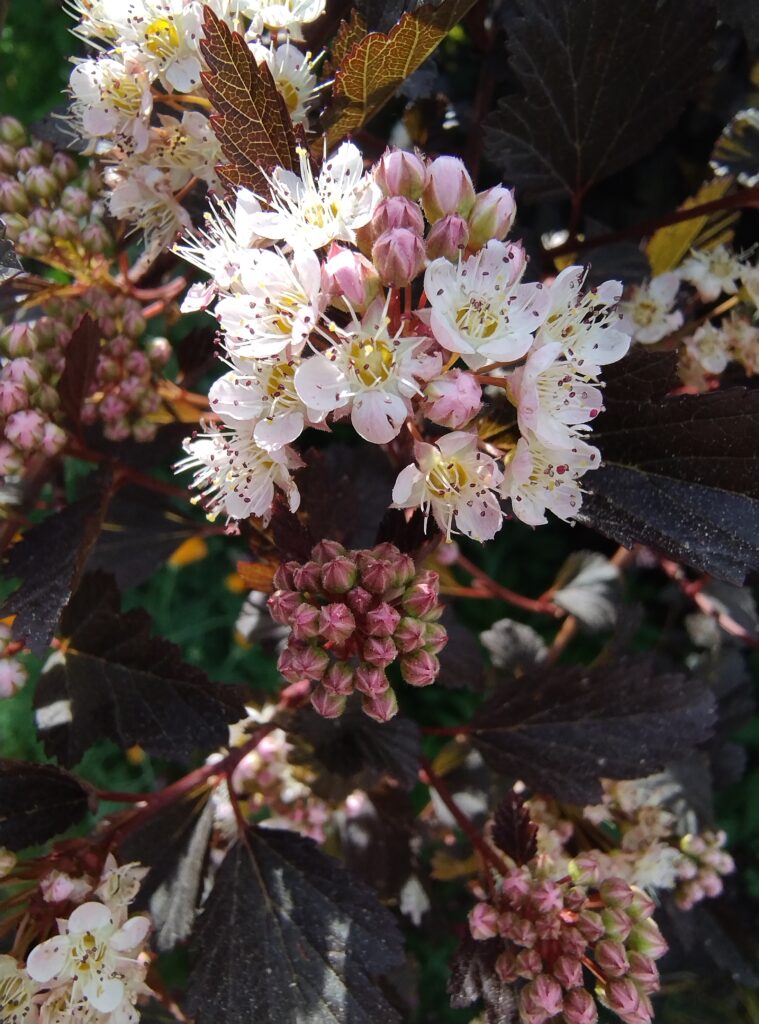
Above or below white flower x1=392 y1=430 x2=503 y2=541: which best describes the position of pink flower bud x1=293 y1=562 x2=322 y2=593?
below

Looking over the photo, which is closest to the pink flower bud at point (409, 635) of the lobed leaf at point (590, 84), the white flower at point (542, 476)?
the white flower at point (542, 476)

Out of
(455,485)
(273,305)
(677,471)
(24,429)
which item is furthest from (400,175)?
(24,429)

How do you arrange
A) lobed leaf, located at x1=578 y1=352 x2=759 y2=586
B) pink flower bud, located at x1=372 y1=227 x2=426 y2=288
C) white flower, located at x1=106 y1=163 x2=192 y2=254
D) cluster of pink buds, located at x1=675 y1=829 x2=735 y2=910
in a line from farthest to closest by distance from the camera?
cluster of pink buds, located at x1=675 y1=829 x2=735 y2=910, white flower, located at x1=106 y1=163 x2=192 y2=254, lobed leaf, located at x1=578 y1=352 x2=759 y2=586, pink flower bud, located at x1=372 y1=227 x2=426 y2=288

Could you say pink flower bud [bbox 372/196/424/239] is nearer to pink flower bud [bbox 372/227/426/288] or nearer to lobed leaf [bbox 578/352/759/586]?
pink flower bud [bbox 372/227/426/288]

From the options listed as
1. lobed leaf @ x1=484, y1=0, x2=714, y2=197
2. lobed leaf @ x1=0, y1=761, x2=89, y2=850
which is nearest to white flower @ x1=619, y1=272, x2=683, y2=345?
lobed leaf @ x1=484, y1=0, x2=714, y2=197

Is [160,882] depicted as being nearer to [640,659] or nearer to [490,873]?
[490,873]

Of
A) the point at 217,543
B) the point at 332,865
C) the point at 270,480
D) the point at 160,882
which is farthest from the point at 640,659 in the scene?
the point at 217,543
